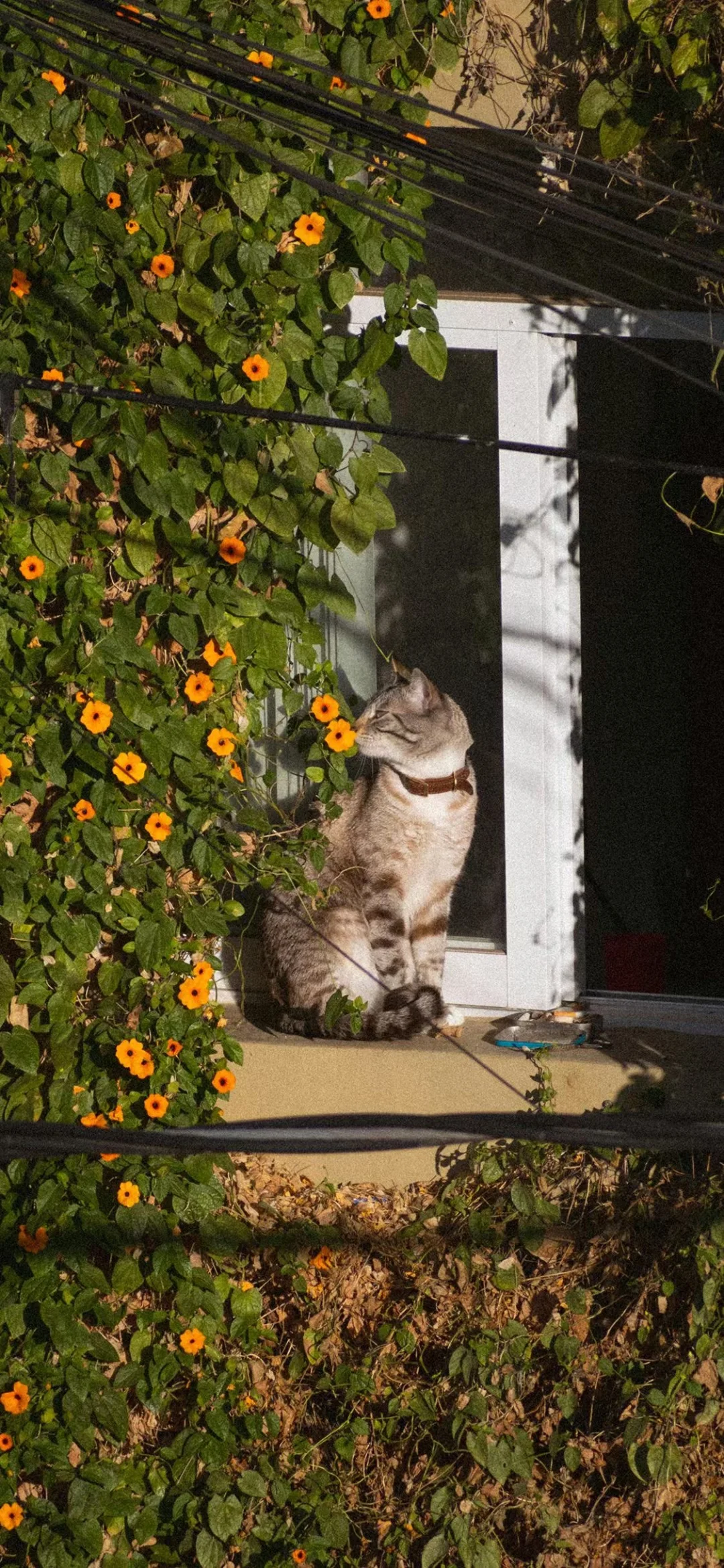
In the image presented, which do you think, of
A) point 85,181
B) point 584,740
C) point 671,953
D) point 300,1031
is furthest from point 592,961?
point 85,181

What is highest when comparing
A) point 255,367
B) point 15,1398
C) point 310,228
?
point 310,228

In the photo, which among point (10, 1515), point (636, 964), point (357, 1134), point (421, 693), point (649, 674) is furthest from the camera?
point (649, 674)

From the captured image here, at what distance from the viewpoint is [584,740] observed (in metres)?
3.48

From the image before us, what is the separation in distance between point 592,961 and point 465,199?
77.8 inches

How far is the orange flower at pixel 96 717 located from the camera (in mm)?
2566

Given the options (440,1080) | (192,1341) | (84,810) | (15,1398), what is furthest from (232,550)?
(15,1398)

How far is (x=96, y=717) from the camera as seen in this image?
2.57 metres

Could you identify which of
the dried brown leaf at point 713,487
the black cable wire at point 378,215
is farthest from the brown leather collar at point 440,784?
the black cable wire at point 378,215

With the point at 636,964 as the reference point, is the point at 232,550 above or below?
above

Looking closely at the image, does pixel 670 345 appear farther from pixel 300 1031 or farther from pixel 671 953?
pixel 300 1031

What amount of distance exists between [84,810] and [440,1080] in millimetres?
1028

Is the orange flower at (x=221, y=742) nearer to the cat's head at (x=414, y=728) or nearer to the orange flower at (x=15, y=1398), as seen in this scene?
the cat's head at (x=414, y=728)

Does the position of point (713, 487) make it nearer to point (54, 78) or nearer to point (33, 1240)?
point (54, 78)

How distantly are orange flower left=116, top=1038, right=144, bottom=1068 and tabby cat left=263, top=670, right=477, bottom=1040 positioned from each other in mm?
526
